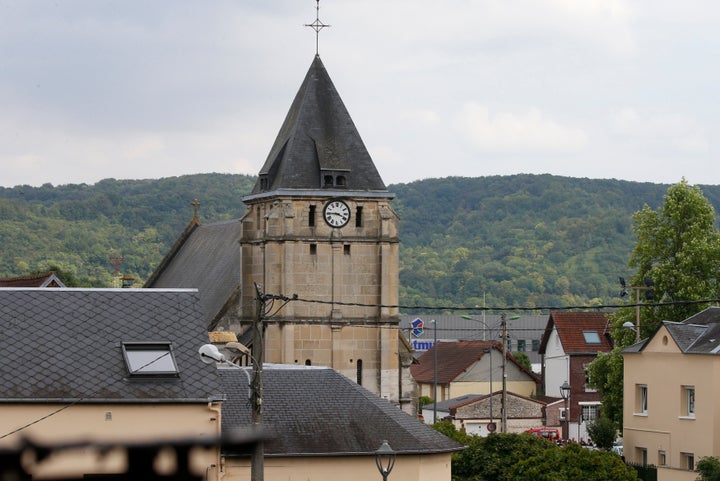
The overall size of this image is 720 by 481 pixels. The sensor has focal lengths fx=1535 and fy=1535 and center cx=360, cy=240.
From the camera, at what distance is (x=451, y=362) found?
117 m

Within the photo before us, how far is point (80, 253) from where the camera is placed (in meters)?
144

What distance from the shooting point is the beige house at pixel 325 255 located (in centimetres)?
6919

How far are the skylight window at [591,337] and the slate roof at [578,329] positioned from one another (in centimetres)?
14

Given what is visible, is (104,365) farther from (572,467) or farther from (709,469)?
(709,469)

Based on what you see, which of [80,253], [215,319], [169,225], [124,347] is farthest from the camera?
[169,225]

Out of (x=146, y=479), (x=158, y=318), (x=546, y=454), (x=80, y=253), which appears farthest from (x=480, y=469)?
(x=80, y=253)

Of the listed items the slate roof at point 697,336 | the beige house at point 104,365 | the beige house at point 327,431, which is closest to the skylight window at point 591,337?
the slate roof at point 697,336

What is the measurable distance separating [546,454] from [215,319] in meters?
34.4

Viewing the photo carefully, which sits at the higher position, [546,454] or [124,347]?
[124,347]

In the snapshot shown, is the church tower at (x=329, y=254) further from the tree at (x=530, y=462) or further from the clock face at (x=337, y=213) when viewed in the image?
the tree at (x=530, y=462)

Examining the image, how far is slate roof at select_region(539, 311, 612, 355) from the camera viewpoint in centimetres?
10081

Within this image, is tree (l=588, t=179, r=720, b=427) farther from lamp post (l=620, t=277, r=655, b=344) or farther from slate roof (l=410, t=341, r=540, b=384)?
slate roof (l=410, t=341, r=540, b=384)

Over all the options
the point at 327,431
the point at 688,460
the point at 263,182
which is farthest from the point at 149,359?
the point at 263,182

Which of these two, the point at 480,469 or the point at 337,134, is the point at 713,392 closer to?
the point at 480,469
